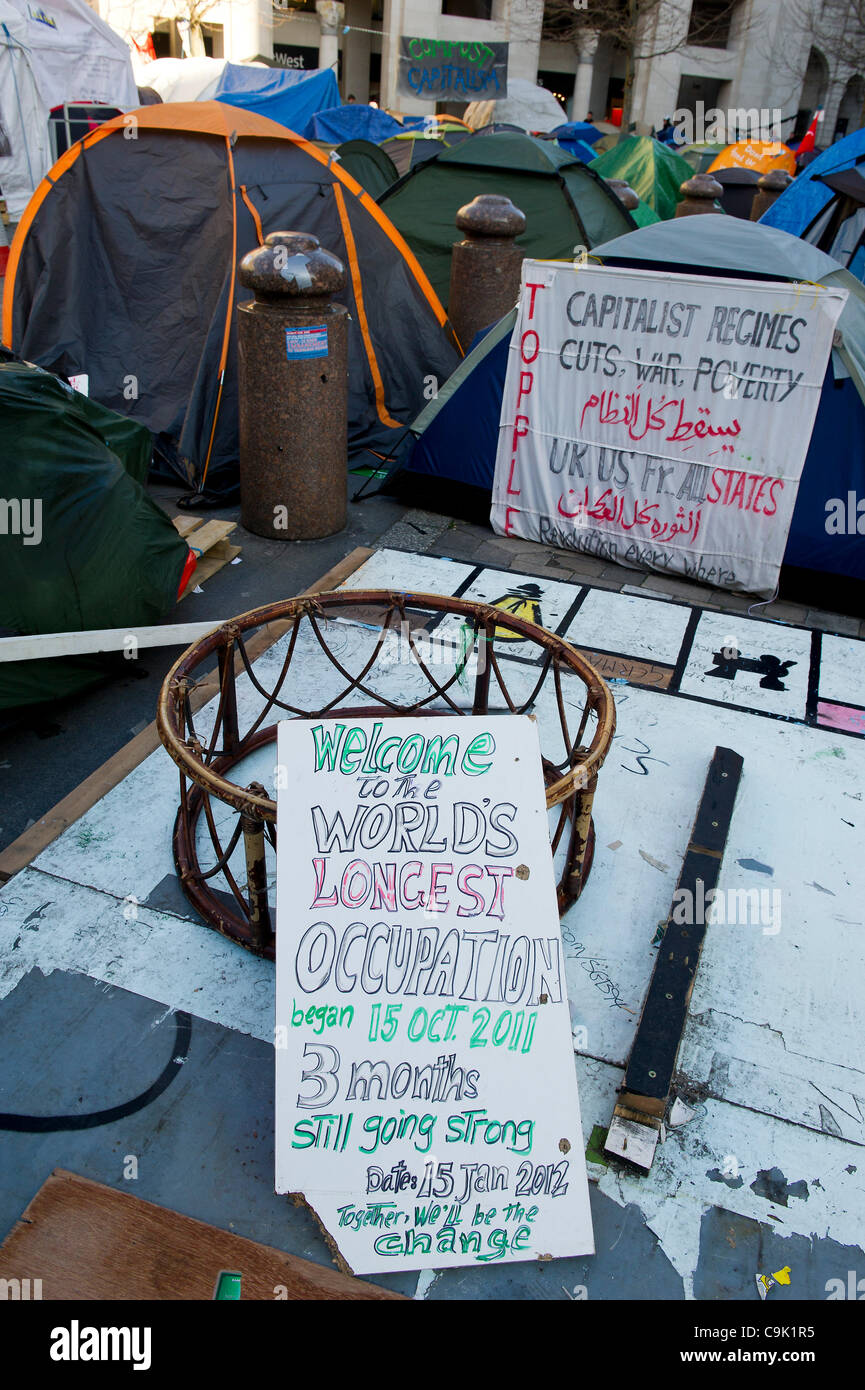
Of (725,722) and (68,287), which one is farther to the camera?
(68,287)

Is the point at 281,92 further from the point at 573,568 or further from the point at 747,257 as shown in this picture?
the point at 573,568

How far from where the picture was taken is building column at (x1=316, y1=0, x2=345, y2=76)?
2931 cm

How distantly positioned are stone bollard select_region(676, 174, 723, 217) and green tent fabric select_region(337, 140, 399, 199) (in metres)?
4.01

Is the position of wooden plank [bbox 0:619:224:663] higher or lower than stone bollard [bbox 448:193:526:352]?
lower

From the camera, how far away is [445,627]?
501cm

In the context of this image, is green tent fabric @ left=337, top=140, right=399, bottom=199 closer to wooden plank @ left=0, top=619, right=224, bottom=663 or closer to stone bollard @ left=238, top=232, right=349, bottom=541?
stone bollard @ left=238, top=232, right=349, bottom=541

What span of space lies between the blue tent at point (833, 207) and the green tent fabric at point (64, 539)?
9.25m

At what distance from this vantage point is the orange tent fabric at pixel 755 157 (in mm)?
20766

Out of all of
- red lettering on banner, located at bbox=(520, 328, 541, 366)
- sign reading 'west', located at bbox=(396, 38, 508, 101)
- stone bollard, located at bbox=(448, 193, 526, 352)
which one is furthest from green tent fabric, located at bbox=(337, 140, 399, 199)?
sign reading 'west', located at bbox=(396, 38, 508, 101)

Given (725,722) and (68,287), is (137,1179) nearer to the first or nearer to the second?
(725,722)

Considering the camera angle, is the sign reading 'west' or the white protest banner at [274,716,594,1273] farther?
the sign reading 'west'

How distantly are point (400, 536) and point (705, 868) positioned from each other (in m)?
3.62

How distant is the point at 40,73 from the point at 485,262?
9.19 metres

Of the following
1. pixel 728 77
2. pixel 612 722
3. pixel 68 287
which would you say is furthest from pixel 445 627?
pixel 728 77
